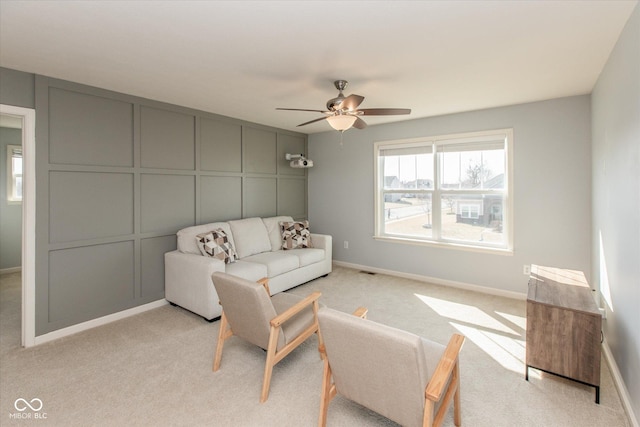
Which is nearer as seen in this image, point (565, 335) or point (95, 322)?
point (565, 335)

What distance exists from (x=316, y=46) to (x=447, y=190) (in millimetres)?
3058

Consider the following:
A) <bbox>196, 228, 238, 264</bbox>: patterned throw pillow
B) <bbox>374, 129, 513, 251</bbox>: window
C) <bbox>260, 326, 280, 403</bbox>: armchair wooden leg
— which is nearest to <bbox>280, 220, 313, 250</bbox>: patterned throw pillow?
<bbox>196, 228, 238, 264</bbox>: patterned throw pillow

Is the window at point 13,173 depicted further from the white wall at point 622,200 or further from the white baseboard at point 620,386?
the white baseboard at point 620,386

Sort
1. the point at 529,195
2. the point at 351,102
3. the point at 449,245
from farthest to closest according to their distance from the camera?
the point at 449,245, the point at 529,195, the point at 351,102

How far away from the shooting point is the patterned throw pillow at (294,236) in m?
4.66

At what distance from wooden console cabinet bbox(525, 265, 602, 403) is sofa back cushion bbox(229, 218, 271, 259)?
10.6ft

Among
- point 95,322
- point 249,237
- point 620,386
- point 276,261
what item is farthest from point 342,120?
point 95,322

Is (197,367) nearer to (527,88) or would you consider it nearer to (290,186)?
(290,186)

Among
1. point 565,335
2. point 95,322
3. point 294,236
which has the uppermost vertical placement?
point 294,236

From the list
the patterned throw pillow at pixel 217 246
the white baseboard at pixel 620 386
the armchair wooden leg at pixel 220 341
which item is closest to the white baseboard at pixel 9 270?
the patterned throw pillow at pixel 217 246

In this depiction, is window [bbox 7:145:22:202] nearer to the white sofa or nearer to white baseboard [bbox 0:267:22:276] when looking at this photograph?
white baseboard [bbox 0:267:22:276]

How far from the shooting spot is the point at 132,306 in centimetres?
344

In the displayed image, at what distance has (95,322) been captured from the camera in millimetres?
3145

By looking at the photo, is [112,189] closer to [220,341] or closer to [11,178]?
[220,341]
